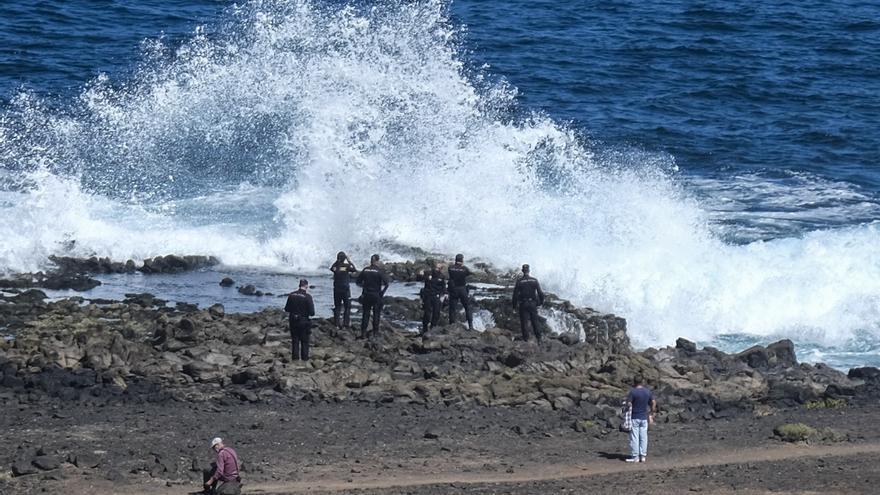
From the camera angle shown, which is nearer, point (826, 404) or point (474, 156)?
point (826, 404)

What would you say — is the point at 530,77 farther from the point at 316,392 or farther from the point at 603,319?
the point at 316,392

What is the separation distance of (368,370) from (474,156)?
1245cm

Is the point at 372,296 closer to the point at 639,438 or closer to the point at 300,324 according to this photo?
the point at 300,324

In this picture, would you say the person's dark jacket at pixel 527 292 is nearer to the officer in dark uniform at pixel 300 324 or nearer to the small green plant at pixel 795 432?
the officer in dark uniform at pixel 300 324

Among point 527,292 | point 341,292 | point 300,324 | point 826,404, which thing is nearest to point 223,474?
point 300,324

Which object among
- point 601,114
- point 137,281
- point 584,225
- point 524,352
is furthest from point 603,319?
point 601,114

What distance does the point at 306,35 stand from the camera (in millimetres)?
43094

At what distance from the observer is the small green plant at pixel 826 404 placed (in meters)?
26.7

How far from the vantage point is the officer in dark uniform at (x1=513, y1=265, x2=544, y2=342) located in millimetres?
30094

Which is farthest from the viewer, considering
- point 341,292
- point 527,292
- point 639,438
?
point 341,292

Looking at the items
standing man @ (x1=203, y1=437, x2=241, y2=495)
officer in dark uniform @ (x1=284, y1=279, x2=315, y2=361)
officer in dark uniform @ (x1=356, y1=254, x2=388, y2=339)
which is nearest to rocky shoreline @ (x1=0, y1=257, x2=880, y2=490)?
officer in dark uniform @ (x1=284, y1=279, x2=315, y2=361)

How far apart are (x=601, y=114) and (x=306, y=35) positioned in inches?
343

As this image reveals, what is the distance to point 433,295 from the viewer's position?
3028 cm

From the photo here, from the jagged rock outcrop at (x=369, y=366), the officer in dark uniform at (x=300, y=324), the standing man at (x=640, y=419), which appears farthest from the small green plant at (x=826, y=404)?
the officer in dark uniform at (x=300, y=324)
